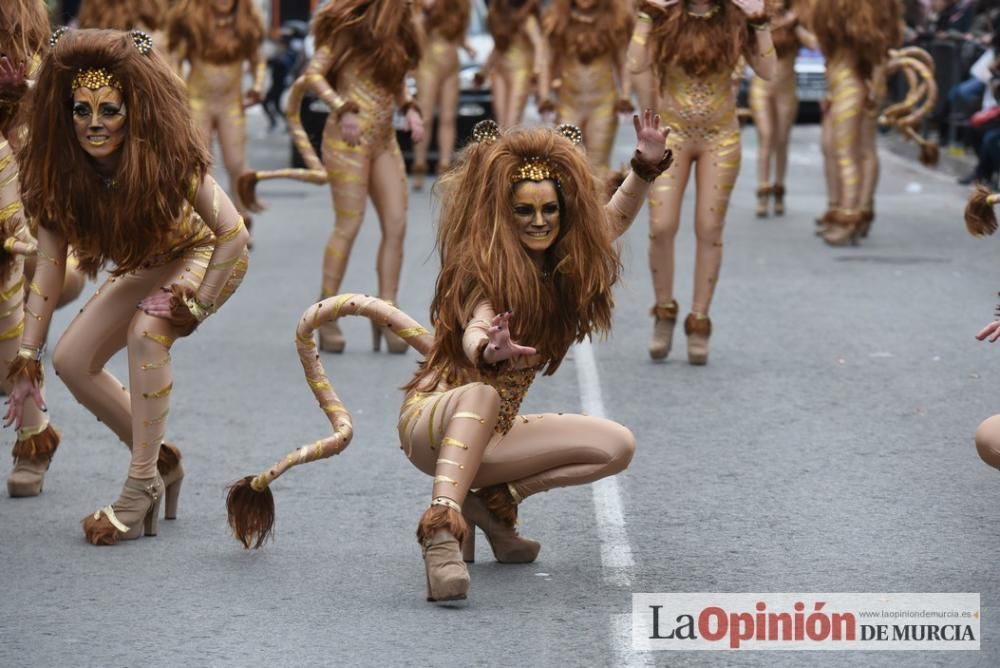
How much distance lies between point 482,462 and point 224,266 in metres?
1.11

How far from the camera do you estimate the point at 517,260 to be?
5918 mm

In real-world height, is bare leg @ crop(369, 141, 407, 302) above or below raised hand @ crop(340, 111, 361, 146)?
below

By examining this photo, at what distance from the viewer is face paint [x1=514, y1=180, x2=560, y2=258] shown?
5.97m

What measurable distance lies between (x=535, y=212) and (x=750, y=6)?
410 centimetres

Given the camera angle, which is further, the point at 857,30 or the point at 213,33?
the point at 857,30

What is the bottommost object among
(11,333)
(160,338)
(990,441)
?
(11,333)

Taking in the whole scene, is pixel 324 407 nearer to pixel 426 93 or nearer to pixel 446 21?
pixel 446 21

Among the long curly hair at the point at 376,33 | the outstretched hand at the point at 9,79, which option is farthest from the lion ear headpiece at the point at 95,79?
the long curly hair at the point at 376,33

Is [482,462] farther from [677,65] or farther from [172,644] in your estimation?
[677,65]

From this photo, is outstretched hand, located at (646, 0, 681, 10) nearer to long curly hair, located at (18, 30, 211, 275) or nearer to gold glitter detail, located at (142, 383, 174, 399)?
long curly hair, located at (18, 30, 211, 275)

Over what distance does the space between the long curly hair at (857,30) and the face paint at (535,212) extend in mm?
9022

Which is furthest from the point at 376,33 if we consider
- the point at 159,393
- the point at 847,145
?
the point at 847,145

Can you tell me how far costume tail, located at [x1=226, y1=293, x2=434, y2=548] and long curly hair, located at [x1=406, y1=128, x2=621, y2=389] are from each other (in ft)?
0.44

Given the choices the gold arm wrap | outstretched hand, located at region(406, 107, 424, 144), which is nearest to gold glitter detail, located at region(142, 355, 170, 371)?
outstretched hand, located at region(406, 107, 424, 144)
